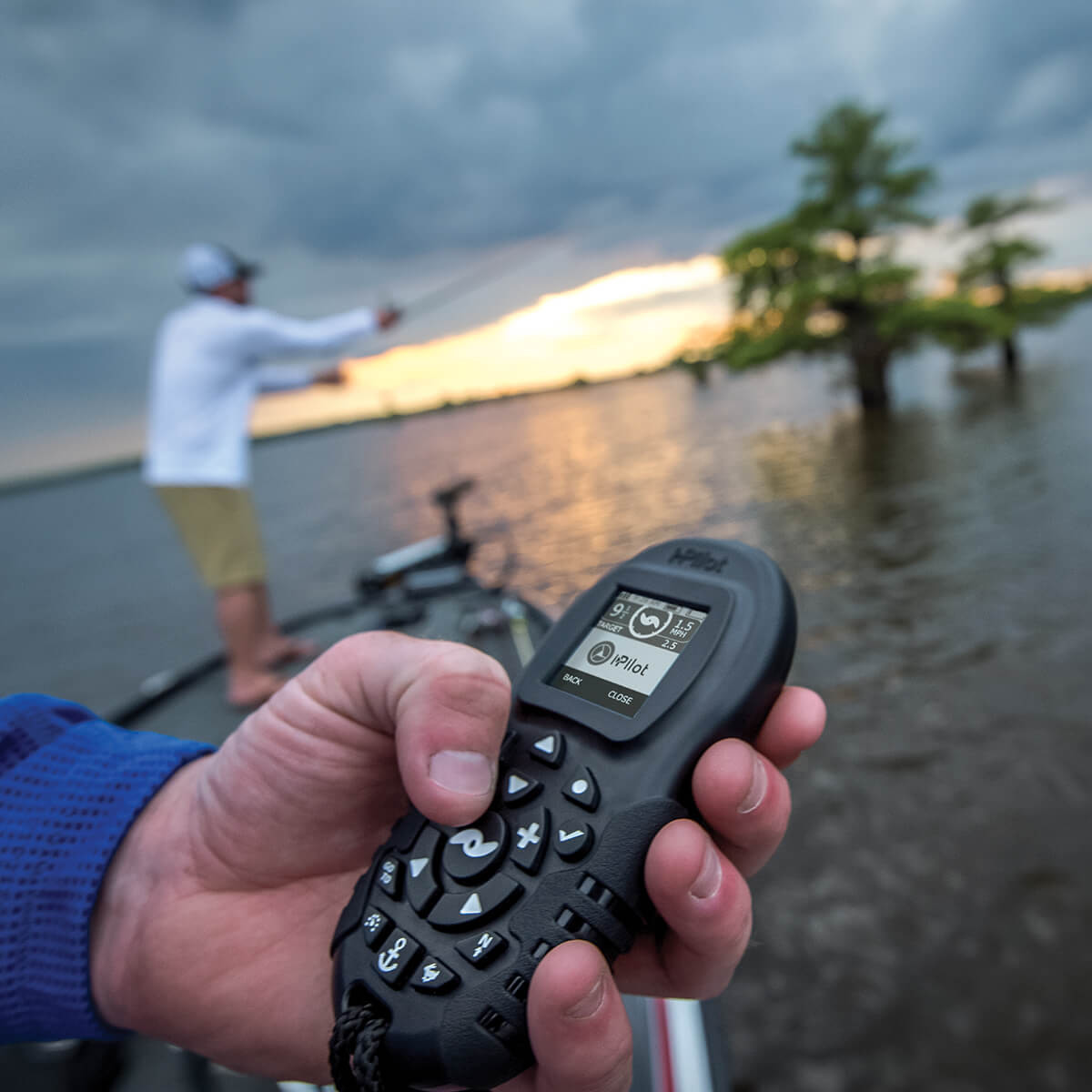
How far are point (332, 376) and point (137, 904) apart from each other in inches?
122

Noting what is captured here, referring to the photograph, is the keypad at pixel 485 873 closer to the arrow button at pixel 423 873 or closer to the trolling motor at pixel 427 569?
the arrow button at pixel 423 873

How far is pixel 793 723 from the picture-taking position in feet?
3.76

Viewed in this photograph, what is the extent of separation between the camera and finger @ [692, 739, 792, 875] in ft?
3.48

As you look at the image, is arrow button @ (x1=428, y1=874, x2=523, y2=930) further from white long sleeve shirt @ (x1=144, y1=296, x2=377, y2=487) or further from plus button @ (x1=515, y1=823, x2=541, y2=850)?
white long sleeve shirt @ (x1=144, y1=296, x2=377, y2=487)

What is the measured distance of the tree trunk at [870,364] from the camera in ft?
78.0

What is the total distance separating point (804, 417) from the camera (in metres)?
22.0

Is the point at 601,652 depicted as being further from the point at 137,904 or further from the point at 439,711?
the point at 137,904

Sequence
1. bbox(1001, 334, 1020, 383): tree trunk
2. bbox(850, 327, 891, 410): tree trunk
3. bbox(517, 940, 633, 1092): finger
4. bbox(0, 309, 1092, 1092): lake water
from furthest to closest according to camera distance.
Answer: bbox(1001, 334, 1020, 383): tree trunk → bbox(850, 327, 891, 410): tree trunk → bbox(0, 309, 1092, 1092): lake water → bbox(517, 940, 633, 1092): finger

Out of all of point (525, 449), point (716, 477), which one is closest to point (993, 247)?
point (525, 449)

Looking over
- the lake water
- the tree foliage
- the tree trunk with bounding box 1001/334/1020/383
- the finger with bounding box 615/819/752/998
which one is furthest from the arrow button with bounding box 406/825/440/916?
the tree trunk with bounding box 1001/334/1020/383

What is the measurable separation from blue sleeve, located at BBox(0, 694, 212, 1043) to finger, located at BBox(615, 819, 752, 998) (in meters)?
0.88

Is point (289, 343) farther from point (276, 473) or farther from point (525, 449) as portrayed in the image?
point (276, 473)

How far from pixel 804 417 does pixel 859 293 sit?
228 inches

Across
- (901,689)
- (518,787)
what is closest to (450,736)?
(518,787)
